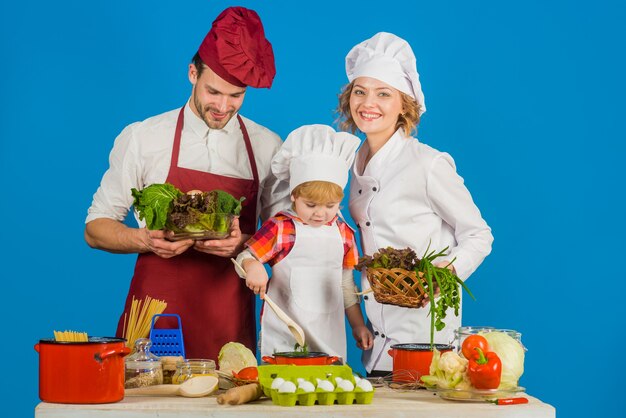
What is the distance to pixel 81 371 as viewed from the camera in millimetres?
2602

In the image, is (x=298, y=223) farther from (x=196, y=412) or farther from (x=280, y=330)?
(x=196, y=412)

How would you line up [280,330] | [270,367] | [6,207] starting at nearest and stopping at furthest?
[270,367] < [280,330] < [6,207]

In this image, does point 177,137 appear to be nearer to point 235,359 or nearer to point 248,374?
point 235,359

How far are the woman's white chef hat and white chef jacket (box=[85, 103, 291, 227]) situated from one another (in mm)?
584

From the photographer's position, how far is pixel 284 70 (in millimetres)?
5527

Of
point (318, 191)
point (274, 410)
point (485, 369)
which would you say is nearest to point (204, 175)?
point (318, 191)

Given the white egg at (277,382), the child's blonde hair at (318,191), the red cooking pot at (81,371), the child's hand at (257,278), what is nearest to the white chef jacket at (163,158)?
the child's blonde hair at (318,191)

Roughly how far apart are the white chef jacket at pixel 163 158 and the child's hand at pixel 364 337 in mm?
595

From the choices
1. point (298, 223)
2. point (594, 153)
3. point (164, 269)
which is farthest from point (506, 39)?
point (164, 269)

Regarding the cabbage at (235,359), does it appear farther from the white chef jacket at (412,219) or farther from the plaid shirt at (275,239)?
the white chef jacket at (412,219)

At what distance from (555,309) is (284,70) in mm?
2044

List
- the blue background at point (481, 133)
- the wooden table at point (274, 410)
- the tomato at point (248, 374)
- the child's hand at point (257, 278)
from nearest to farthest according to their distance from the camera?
the wooden table at point (274, 410) → the tomato at point (248, 374) → the child's hand at point (257, 278) → the blue background at point (481, 133)

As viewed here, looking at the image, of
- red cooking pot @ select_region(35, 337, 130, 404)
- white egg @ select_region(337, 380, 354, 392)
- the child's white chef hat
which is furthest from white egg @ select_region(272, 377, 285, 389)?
the child's white chef hat

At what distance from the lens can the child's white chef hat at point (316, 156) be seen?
369 centimetres
